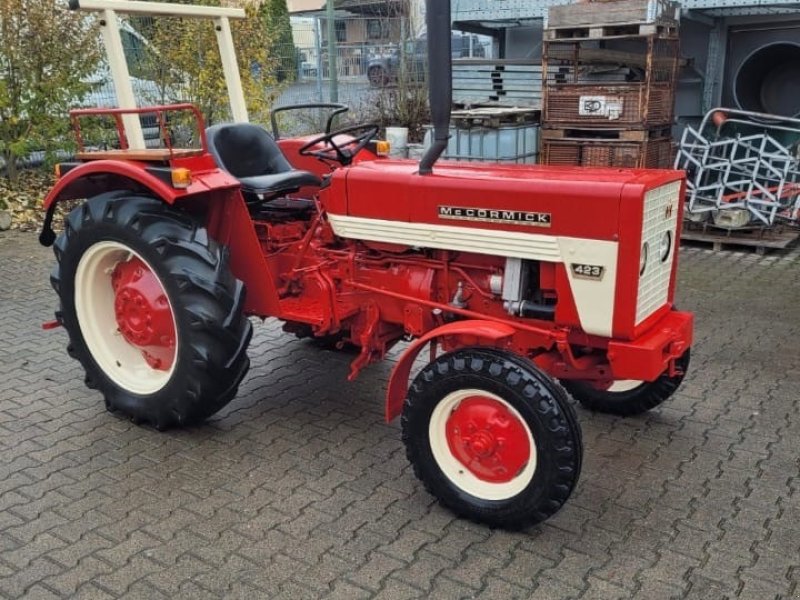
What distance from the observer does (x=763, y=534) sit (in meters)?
2.79

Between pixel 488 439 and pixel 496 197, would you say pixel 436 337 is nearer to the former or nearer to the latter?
pixel 488 439

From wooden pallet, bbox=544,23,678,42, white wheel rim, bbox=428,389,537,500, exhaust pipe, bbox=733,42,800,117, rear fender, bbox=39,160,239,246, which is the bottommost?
white wheel rim, bbox=428,389,537,500

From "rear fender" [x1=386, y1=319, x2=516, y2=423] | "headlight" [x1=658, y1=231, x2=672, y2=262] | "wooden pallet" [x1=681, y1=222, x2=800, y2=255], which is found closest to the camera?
"rear fender" [x1=386, y1=319, x2=516, y2=423]

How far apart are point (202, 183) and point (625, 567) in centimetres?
224

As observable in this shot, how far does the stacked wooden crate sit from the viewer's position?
6.71 meters

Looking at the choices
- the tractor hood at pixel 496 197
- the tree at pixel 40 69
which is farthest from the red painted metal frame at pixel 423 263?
the tree at pixel 40 69

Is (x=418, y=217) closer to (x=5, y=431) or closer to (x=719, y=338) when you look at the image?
(x=5, y=431)

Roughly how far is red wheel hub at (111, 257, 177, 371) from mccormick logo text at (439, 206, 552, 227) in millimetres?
1354

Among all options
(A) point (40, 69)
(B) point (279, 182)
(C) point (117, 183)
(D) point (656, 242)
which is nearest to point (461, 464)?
(D) point (656, 242)

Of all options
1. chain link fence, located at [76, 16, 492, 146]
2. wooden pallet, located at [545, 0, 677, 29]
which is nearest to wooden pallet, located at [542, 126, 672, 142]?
wooden pallet, located at [545, 0, 677, 29]

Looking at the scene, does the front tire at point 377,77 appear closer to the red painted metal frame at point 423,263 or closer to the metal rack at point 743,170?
the metal rack at point 743,170

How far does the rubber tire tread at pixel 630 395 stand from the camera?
351cm

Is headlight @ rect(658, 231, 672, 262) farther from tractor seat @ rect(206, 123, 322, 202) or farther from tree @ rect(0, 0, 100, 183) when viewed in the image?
tree @ rect(0, 0, 100, 183)

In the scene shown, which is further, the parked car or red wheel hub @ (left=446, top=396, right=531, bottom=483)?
the parked car
